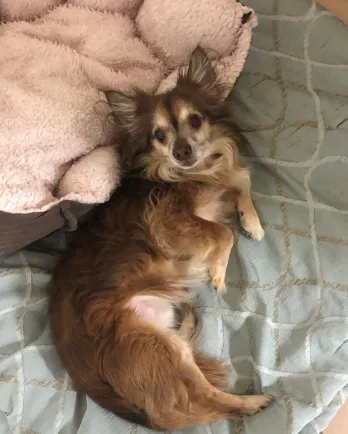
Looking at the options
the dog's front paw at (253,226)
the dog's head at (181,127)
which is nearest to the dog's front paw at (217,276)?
the dog's front paw at (253,226)

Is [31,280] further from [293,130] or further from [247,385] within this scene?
[293,130]

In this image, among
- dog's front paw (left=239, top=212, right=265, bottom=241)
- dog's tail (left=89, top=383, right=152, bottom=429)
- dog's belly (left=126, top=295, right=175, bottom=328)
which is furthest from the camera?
dog's front paw (left=239, top=212, right=265, bottom=241)

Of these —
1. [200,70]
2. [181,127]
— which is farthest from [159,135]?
[200,70]

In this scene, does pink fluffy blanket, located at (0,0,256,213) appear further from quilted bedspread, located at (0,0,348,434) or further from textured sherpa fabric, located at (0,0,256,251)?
A: quilted bedspread, located at (0,0,348,434)

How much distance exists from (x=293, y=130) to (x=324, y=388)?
99 cm

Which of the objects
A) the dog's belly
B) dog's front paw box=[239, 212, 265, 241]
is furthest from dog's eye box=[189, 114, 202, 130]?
the dog's belly

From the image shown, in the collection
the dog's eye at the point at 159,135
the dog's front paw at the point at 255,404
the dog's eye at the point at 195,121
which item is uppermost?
the dog's eye at the point at 195,121

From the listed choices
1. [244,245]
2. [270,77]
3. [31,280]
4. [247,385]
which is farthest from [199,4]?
[247,385]

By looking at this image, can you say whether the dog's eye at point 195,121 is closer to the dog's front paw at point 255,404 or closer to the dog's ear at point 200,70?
the dog's ear at point 200,70

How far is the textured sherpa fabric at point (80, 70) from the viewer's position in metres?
2.12

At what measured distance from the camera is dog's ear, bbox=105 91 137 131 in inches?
84.7

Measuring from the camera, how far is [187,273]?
2.25m

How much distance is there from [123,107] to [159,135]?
171 millimetres

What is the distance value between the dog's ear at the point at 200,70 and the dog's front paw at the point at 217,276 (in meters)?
0.70
